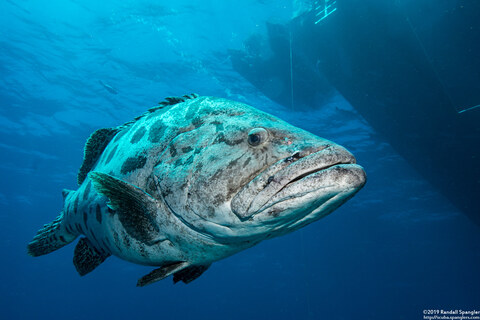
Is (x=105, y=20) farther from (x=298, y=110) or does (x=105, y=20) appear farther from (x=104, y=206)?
(x=104, y=206)

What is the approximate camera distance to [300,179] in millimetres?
1610

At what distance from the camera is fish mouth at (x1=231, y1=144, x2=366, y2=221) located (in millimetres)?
1556

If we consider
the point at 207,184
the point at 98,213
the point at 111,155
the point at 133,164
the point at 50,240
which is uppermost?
the point at 111,155

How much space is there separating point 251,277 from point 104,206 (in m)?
61.9

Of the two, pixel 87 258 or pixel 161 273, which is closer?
pixel 161 273

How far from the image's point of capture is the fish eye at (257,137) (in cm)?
187

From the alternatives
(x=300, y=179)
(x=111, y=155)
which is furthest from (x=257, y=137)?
(x=111, y=155)

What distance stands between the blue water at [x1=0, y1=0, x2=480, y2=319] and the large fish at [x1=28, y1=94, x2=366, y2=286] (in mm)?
11317

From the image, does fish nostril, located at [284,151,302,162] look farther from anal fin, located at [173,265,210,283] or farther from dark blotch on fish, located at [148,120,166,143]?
anal fin, located at [173,265,210,283]

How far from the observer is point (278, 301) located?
243 ft

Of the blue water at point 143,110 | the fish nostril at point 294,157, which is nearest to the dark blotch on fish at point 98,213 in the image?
the fish nostril at point 294,157

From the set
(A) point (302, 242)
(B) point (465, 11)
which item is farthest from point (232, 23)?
(A) point (302, 242)

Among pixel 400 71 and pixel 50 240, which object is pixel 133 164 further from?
pixel 400 71

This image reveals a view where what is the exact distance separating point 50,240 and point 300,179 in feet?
13.6
